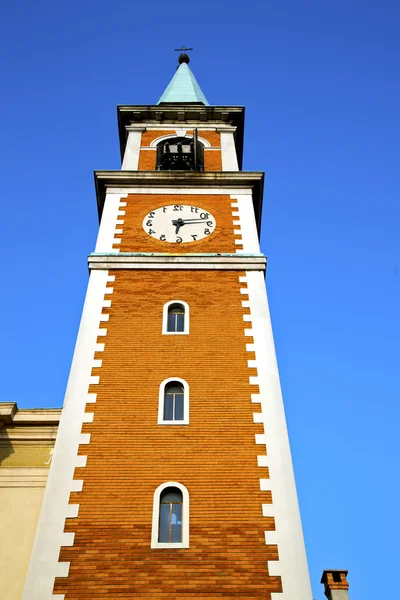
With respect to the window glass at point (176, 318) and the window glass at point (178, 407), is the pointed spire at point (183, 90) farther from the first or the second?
the window glass at point (178, 407)

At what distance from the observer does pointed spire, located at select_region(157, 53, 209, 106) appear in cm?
3216

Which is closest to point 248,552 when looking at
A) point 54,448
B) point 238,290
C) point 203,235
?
point 54,448

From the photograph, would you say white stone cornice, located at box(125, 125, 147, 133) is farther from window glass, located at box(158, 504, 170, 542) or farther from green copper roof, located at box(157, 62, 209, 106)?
window glass, located at box(158, 504, 170, 542)

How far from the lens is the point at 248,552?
12.4 metres

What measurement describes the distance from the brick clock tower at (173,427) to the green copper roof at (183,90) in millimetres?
10762

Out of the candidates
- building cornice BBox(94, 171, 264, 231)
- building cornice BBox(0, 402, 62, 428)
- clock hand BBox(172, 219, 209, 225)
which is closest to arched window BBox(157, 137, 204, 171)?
building cornice BBox(94, 171, 264, 231)

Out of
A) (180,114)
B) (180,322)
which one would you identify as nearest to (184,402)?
(180,322)

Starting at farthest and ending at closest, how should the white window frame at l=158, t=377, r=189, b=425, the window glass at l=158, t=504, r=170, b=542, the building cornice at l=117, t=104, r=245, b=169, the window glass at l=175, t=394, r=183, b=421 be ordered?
1. the building cornice at l=117, t=104, r=245, b=169
2. the window glass at l=175, t=394, r=183, b=421
3. the white window frame at l=158, t=377, r=189, b=425
4. the window glass at l=158, t=504, r=170, b=542

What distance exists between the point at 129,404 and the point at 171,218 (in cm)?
790

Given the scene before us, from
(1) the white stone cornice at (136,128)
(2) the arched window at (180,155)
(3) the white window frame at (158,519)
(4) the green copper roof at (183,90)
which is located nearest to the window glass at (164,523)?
(3) the white window frame at (158,519)

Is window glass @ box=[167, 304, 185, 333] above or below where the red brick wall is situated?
above

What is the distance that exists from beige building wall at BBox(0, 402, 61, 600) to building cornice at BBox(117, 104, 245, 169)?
15936 millimetres

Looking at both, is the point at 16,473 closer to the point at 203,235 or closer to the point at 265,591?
the point at 265,591

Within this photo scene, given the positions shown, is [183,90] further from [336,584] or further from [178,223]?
[336,584]
